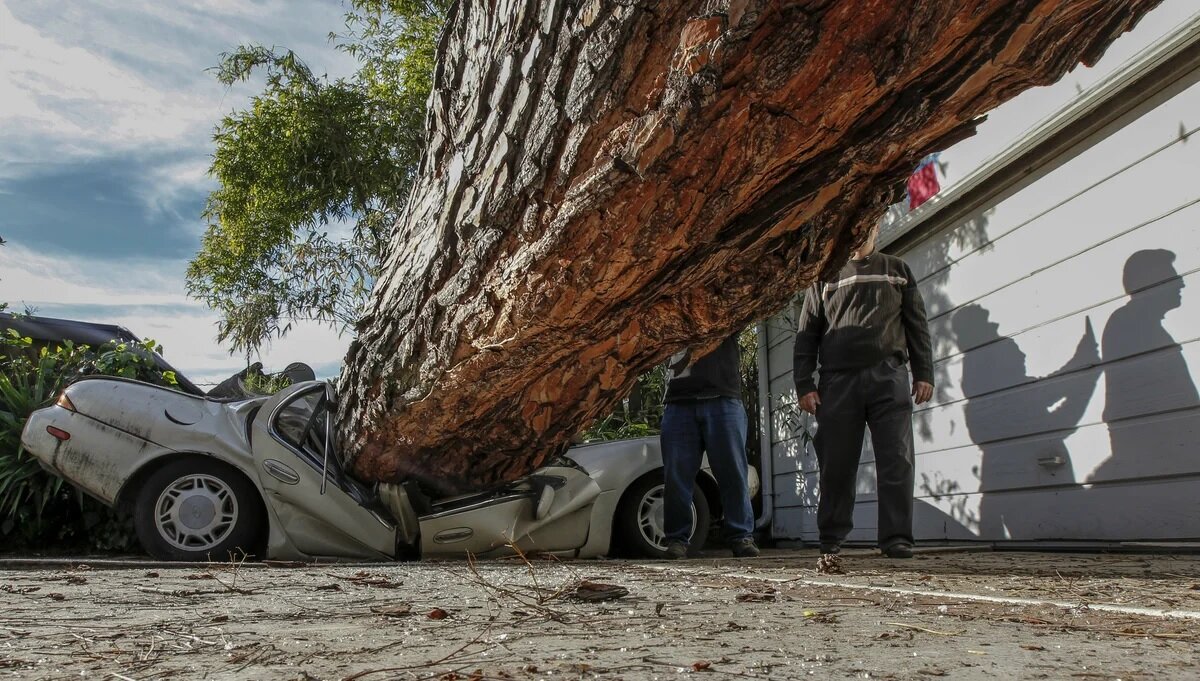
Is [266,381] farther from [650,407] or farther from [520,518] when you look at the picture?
[520,518]

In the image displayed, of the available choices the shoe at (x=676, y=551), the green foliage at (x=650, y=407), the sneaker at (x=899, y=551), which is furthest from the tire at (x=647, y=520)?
the green foliage at (x=650, y=407)

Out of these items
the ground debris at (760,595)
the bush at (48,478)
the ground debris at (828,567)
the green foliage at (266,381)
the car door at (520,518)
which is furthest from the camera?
the green foliage at (266,381)

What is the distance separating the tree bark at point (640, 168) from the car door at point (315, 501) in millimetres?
565

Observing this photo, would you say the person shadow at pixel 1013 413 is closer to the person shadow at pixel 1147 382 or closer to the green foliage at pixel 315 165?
the person shadow at pixel 1147 382

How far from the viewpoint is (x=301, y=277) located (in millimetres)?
13406

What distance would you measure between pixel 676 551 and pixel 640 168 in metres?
2.96

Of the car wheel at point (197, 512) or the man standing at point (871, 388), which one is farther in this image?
the man standing at point (871, 388)

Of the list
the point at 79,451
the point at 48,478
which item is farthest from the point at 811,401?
the point at 48,478

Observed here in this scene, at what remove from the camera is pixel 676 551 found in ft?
16.6

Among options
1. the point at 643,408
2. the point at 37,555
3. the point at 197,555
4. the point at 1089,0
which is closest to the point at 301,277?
the point at 643,408

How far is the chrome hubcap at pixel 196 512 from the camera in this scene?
452 cm

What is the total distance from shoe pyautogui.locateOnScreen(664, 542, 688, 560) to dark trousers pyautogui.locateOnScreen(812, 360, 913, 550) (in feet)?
2.68

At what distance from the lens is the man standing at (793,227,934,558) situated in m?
4.65

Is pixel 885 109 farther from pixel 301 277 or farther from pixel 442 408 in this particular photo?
pixel 301 277
